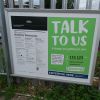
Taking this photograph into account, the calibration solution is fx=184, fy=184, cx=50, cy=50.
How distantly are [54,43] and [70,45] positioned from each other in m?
0.24

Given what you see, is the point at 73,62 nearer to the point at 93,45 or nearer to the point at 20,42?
the point at 93,45

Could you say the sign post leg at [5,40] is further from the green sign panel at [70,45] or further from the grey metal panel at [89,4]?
the grey metal panel at [89,4]

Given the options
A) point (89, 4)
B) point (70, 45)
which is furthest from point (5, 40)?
point (89, 4)

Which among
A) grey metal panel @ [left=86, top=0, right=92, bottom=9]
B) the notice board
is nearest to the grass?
the notice board

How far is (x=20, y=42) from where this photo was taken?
284 cm

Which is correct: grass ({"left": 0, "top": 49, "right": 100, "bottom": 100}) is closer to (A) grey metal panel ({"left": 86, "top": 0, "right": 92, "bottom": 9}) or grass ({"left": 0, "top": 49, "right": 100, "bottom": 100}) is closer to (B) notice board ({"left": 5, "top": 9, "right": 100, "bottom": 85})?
(B) notice board ({"left": 5, "top": 9, "right": 100, "bottom": 85})

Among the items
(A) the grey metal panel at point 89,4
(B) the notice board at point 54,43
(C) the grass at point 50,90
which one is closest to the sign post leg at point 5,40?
(B) the notice board at point 54,43

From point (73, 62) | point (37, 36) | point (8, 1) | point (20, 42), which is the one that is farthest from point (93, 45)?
point (8, 1)

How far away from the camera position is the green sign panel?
2542 mm

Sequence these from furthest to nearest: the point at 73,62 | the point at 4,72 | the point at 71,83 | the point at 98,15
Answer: the point at 4,72 < the point at 71,83 < the point at 73,62 < the point at 98,15

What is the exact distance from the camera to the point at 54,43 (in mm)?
2719

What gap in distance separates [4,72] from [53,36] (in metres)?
1.25

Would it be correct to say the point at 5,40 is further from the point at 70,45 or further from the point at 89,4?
the point at 89,4

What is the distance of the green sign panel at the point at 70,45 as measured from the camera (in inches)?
100
